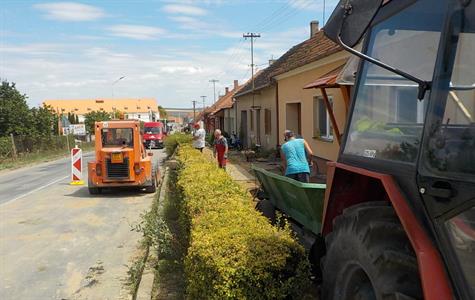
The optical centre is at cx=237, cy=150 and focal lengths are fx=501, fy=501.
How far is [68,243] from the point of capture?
27.3 feet

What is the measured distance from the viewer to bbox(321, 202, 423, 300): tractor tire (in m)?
2.34

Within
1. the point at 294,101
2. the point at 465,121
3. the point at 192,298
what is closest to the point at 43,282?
the point at 192,298

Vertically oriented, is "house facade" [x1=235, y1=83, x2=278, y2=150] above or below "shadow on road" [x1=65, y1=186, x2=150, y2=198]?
above

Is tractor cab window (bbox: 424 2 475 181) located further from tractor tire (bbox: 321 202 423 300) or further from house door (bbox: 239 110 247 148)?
house door (bbox: 239 110 247 148)

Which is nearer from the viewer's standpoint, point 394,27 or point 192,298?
point 394,27

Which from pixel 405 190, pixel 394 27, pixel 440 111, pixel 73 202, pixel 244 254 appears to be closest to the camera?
pixel 440 111

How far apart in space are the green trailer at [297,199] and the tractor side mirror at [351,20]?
300 centimetres

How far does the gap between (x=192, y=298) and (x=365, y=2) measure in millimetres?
2529

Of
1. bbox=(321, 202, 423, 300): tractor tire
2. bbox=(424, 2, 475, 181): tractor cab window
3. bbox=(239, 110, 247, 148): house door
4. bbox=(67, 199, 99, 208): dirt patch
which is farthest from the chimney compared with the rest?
bbox=(424, 2, 475, 181): tractor cab window

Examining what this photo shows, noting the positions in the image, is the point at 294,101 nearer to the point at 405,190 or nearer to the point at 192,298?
the point at 192,298

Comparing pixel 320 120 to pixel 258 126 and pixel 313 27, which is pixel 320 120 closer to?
pixel 313 27

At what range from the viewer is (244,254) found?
145 inches

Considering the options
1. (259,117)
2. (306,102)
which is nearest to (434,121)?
(306,102)

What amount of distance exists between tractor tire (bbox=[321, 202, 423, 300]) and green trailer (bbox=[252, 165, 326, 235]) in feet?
7.49
